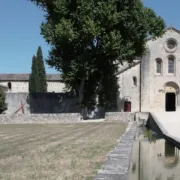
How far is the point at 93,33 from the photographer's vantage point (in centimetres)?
3069

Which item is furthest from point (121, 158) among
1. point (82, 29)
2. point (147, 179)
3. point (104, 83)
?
point (104, 83)

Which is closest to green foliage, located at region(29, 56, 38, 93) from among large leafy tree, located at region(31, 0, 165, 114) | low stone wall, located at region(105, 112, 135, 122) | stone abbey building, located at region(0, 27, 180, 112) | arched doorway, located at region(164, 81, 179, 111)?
stone abbey building, located at region(0, 27, 180, 112)

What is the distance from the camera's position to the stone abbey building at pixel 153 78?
4372 cm

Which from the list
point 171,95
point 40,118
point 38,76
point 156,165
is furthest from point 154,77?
point 156,165

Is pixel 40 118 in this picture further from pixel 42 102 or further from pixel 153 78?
pixel 153 78

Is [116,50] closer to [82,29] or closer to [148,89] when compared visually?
[82,29]

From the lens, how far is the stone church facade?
43.7 m

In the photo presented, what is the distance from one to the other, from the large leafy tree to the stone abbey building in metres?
7.96

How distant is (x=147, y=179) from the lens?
736cm

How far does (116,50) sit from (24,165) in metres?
25.4

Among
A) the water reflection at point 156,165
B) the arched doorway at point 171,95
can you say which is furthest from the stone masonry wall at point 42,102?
the water reflection at point 156,165

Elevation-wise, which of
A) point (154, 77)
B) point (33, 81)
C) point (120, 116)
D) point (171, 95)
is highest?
point (33, 81)

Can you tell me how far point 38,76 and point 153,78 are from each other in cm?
2098

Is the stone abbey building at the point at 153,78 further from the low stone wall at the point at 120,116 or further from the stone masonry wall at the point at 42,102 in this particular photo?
the low stone wall at the point at 120,116
